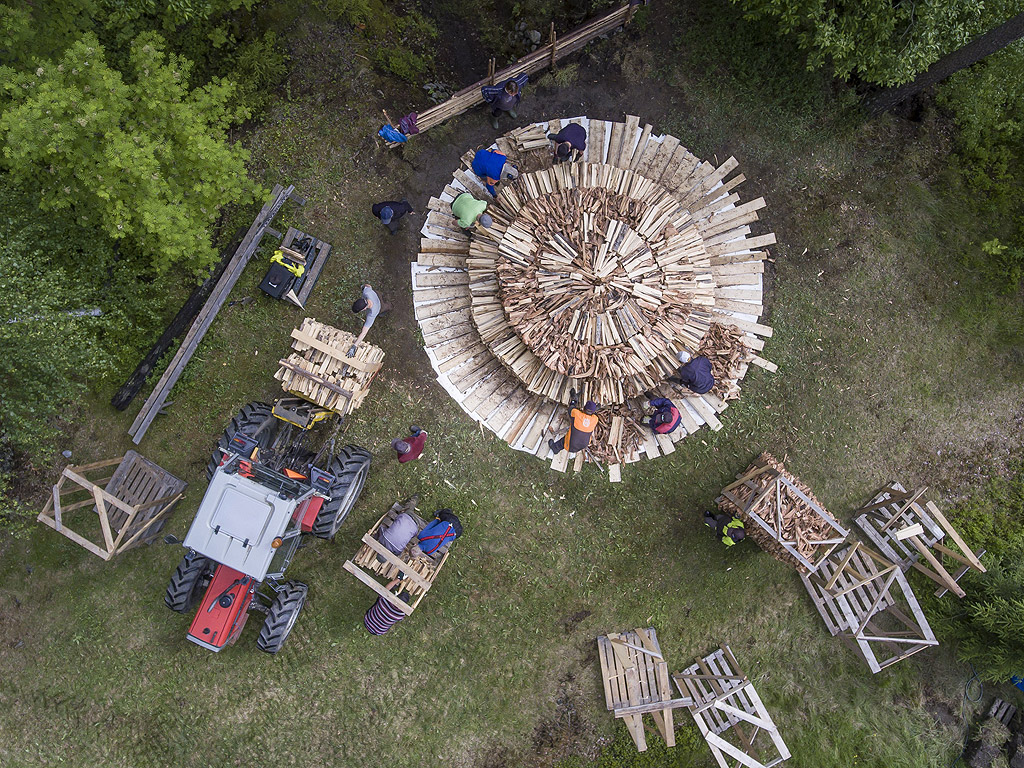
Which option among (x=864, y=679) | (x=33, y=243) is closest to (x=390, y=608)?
(x=33, y=243)

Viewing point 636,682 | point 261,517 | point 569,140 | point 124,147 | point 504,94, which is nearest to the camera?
point 124,147

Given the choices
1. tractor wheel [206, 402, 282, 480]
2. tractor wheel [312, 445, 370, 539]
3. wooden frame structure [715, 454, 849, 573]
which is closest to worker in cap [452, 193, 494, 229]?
tractor wheel [312, 445, 370, 539]

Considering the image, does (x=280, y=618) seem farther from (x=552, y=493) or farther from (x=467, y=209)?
(x=467, y=209)

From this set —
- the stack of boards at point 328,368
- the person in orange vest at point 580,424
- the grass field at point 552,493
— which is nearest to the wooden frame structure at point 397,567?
the grass field at point 552,493

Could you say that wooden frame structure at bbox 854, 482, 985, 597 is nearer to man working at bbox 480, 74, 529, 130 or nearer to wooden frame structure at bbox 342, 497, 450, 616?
wooden frame structure at bbox 342, 497, 450, 616

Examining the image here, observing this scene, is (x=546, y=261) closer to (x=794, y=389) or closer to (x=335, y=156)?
→ (x=335, y=156)

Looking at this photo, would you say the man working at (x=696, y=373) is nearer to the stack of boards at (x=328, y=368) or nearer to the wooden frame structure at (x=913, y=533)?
the wooden frame structure at (x=913, y=533)

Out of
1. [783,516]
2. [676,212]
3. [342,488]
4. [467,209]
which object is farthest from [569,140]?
[783,516]
